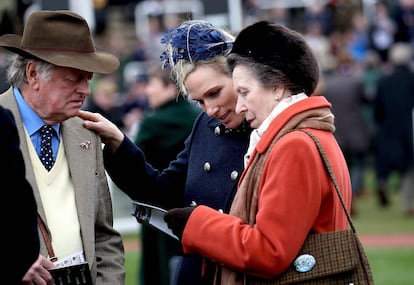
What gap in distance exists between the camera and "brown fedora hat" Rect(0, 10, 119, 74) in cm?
434

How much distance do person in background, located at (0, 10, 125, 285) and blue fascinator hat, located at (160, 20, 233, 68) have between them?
39 centimetres

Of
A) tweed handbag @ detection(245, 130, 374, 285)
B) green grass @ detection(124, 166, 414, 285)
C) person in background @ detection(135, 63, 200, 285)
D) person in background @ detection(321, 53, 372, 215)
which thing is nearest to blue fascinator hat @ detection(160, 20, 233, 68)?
tweed handbag @ detection(245, 130, 374, 285)

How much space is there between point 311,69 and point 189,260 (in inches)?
48.3

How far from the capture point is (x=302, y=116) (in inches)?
161

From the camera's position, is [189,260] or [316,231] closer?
[316,231]

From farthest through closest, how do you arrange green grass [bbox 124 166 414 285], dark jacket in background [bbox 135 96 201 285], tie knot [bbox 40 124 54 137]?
green grass [bbox 124 166 414 285], dark jacket in background [bbox 135 96 201 285], tie knot [bbox 40 124 54 137]

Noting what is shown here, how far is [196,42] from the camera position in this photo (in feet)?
15.5

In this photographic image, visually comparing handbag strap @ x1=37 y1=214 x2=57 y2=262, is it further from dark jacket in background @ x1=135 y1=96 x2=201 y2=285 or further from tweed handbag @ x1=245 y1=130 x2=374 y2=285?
dark jacket in background @ x1=135 y1=96 x2=201 y2=285

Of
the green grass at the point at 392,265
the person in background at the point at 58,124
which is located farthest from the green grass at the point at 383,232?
the person in background at the point at 58,124

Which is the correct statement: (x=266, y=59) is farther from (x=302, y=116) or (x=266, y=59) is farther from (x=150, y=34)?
(x=150, y=34)

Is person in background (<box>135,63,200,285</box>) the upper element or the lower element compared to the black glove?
lower

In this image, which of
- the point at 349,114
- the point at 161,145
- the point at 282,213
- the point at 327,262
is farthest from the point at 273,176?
the point at 349,114

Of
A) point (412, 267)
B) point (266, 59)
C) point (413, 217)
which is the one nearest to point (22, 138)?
point (266, 59)

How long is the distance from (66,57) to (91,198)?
2.00ft
